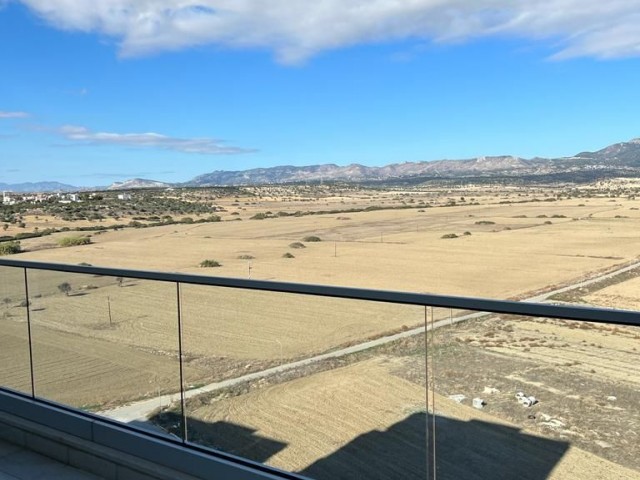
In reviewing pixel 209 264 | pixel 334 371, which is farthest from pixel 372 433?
pixel 209 264

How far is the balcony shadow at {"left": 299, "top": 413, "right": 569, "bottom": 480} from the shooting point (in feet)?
9.07

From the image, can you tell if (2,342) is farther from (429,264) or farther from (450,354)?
(429,264)

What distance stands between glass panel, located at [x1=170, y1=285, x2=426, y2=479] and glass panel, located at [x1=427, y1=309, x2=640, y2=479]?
0.51ft

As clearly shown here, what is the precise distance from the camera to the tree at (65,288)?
460cm

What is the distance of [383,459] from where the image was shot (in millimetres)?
3209

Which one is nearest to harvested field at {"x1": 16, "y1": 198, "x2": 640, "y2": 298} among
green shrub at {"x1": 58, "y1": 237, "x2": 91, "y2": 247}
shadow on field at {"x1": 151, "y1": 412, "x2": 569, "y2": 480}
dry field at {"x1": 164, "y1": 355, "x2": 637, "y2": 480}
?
green shrub at {"x1": 58, "y1": 237, "x2": 91, "y2": 247}

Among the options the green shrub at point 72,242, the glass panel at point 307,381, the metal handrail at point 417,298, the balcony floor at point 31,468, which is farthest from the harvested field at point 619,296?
the green shrub at point 72,242

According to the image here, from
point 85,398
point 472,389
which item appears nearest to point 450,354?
point 472,389

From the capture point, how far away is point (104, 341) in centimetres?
444

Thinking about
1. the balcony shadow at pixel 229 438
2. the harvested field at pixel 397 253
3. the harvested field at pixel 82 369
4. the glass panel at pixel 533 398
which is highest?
the glass panel at pixel 533 398

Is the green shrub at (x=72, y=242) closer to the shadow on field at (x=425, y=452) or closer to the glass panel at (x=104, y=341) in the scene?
the glass panel at (x=104, y=341)

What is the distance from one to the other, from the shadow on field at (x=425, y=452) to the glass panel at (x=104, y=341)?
72 cm

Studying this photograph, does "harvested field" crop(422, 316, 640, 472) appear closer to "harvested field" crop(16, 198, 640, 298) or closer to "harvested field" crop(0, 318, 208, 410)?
"harvested field" crop(0, 318, 208, 410)

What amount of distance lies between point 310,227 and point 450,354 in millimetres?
58244
